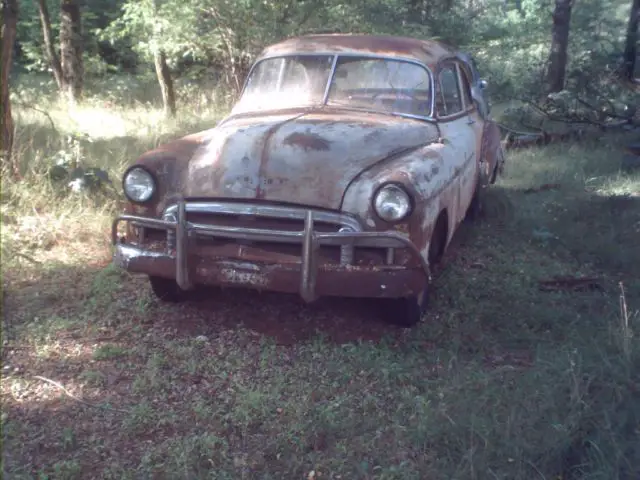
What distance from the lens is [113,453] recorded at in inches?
124

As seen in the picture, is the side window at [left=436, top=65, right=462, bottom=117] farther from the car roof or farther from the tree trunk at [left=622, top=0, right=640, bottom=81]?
the tree trunk at [left=622, top=0, right=640, bottom=81]

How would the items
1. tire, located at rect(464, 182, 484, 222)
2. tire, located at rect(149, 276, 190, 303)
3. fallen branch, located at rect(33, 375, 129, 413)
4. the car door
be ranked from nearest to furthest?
fallen branch, located at rect(33, 375, 129, 413), tire, located at rect(149, 276, 190, 303), the car door, tire, located at rect(464, 182, 484, 222)

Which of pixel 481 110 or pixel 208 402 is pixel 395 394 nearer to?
pixel 208 402

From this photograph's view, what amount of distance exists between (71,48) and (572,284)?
10845mm

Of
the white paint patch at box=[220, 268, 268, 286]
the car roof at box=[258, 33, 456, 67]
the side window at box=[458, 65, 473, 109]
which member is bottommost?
the white paint patch at box=[220, 268, 268, 286]

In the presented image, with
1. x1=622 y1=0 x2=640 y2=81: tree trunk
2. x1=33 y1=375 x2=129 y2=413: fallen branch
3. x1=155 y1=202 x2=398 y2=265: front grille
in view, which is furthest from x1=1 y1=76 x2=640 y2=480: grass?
x1=622 y1=0 x2=640 y2=81: tree trunk

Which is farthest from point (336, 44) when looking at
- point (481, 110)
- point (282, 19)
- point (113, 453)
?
point (282, 19)

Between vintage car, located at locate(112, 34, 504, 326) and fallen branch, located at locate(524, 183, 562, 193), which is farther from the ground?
vintage car, located at locate(112, 34, 504, 326)

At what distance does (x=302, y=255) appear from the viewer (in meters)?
3.96

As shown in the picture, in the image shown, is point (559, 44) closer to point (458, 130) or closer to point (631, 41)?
point (631, 41)

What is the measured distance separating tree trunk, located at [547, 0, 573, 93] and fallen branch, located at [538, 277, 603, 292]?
9.97 metres

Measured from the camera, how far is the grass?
3.06 meters

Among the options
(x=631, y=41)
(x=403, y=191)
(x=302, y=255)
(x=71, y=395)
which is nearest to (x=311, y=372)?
(x=302, y=255)

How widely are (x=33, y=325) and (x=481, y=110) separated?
469cm
